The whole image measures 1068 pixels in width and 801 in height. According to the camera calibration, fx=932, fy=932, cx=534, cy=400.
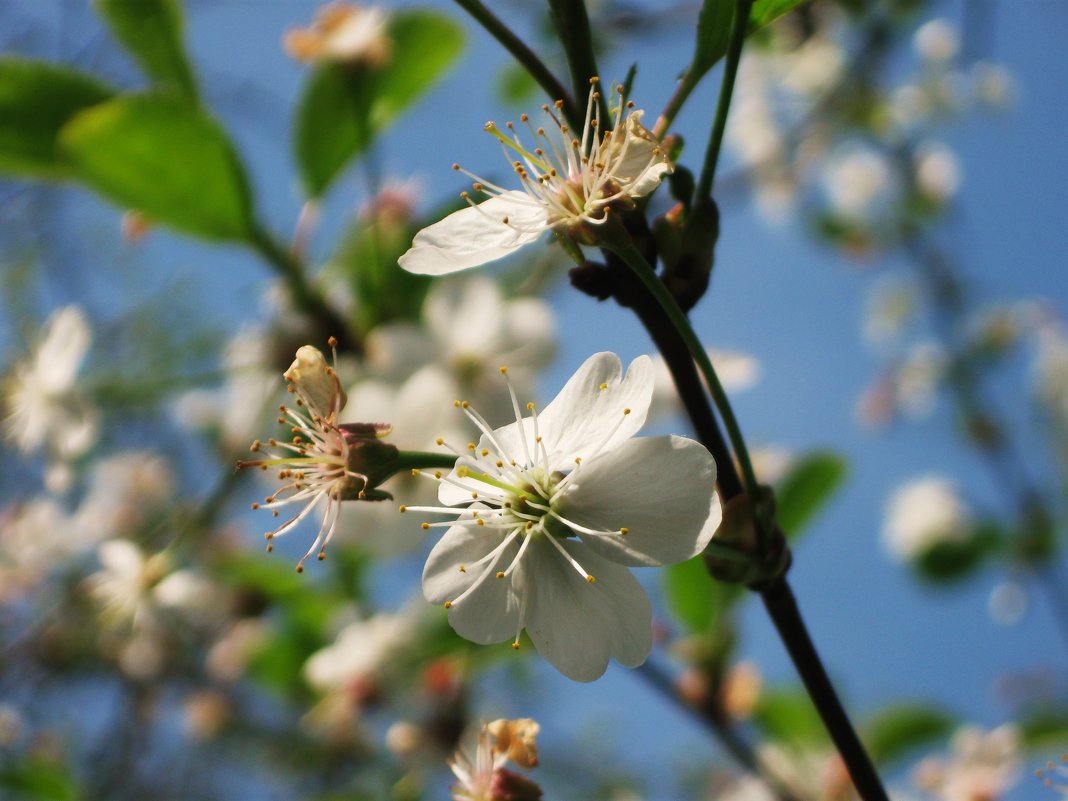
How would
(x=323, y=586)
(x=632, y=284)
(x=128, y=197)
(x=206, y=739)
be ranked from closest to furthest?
1. (x=632, y=284)
2. (x=128, y=197)
3. (x=323, y=586)
4. (x=206, y=739)

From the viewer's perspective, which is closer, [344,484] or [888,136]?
[344,484]

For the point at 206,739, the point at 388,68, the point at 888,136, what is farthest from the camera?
the point at 888,136

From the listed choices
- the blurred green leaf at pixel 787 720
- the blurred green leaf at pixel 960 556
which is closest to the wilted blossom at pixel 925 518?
the blurred green leaf at pixel 960 556

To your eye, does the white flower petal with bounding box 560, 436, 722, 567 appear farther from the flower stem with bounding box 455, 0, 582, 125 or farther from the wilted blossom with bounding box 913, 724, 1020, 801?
the wilted blossom with bounding box 913, 724, 1020, 801

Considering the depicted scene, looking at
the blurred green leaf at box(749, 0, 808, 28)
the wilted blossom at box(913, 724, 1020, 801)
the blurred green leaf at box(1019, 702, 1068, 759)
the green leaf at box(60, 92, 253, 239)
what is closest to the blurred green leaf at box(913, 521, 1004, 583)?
the blurred green leaf at box(1019, 702, 1068, 759)

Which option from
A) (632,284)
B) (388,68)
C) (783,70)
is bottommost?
(632,284)

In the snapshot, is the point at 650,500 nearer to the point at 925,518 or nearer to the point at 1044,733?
the point at 1044,733

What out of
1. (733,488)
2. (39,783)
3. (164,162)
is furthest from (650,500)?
(39,783)

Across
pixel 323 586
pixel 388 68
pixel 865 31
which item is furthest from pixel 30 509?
pixel 865 31

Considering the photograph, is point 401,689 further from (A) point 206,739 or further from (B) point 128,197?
(A) point 206,739
